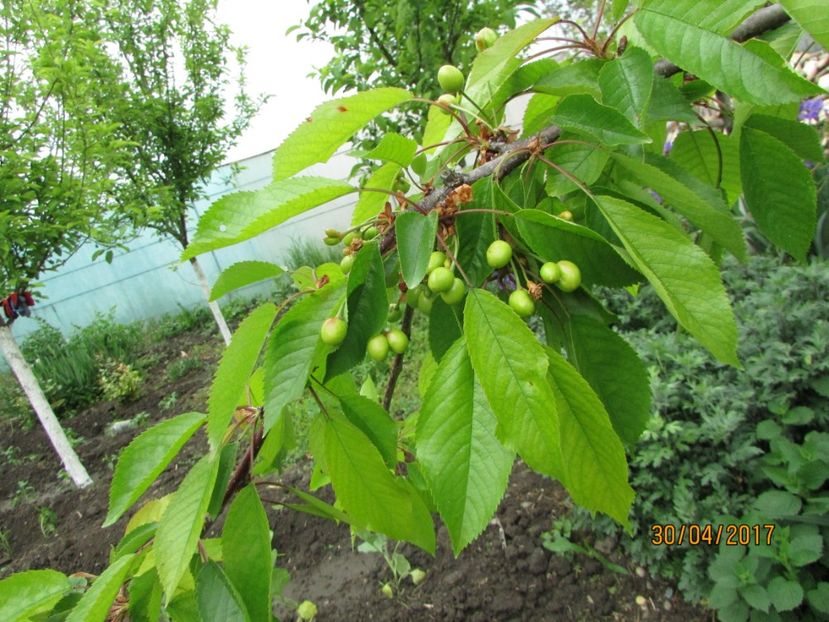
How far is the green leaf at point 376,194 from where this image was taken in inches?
21.7

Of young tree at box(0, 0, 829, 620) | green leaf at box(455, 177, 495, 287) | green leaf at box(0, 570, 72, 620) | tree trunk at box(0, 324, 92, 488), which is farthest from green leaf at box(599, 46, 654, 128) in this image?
tree trunk at box(0, 324, 92, 488)

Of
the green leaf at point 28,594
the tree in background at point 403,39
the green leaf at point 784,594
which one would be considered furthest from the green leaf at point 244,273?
the tree in background at point 403,39

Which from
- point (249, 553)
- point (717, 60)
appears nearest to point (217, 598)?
point (249, 553)

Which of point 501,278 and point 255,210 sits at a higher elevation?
point 255,210

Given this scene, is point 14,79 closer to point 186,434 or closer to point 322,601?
point 322,601

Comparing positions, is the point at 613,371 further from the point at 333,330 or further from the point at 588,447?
the point at 333,330

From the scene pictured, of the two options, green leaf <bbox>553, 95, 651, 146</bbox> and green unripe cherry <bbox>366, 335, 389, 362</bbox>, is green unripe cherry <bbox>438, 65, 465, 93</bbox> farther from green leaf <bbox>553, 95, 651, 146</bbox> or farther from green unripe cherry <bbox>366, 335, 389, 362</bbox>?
green unripe cherry <bbox>366, 335, 389, 362</bbox>

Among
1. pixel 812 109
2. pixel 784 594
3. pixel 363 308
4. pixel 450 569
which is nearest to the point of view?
pixel 363 308

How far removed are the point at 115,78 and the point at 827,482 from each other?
5166mm

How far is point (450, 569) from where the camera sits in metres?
1.89

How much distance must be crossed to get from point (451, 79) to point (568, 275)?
10.3 inches

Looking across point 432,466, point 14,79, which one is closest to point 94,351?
point 14,79

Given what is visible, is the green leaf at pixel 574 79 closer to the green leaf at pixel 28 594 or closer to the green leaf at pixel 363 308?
the green leaf at pixel 363 308

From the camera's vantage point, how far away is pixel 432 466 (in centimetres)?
40
